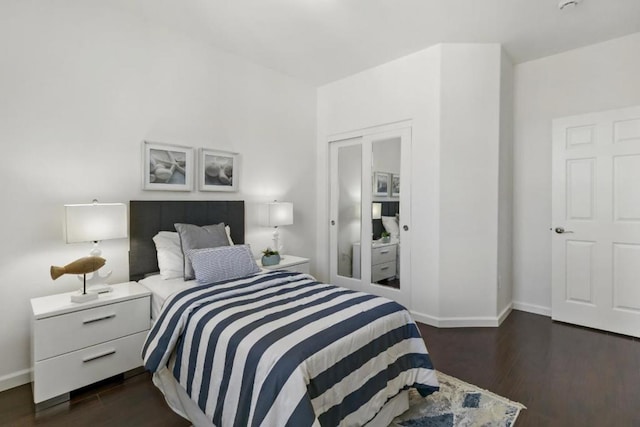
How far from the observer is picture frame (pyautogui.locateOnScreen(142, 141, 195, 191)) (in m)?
2.75

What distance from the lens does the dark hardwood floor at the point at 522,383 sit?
1844 millimetres

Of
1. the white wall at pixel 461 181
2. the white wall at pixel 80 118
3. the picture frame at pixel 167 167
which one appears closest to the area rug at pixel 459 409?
the white wall at pixel 461 181

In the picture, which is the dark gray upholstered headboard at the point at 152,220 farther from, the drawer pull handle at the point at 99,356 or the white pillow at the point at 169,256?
the drawer pull handle at the point at 99,356

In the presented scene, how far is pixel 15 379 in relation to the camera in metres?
2.16

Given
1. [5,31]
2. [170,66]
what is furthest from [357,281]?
[5,31]

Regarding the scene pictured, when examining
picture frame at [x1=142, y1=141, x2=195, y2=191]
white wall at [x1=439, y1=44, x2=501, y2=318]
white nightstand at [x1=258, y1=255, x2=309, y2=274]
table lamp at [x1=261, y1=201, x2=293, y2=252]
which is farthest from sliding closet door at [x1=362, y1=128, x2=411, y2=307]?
picture frame at [x1=142, y1=141, x2=195, y2=191]

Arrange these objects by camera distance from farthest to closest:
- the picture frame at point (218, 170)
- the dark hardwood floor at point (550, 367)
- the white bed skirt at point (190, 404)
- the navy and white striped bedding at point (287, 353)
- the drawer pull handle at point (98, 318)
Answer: the picture frame at point (218, 170) → the drawer pull handle at point (98, 318) → the dark hardwood floor at point (550, 367) → the white bed skirt at point (190, 404) → the navy and white striped bedding at point (287, 353)

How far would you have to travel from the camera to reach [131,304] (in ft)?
7.33

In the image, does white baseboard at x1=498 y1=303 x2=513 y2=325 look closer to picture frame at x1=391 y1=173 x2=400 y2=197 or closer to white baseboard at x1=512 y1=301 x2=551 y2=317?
white baseboard at x1=512 y1=301 x2=551 y2=317

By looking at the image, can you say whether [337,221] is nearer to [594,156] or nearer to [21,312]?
[594,156]

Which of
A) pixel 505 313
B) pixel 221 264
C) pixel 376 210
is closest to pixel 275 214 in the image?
pixel 221 264

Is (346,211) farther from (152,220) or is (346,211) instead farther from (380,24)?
(152,220)

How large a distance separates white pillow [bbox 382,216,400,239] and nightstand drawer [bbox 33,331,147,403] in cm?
260

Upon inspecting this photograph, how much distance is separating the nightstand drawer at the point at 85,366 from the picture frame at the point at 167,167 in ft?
4.15
